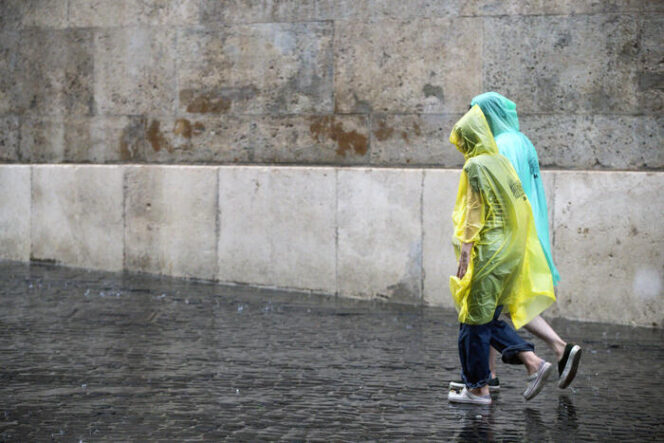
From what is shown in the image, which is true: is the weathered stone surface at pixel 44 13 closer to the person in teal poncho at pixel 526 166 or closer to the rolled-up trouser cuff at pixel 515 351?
the person in teal poncho at pixel 526 166

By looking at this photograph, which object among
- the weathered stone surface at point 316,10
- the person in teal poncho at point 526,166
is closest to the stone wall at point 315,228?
the weathered stone surface at point 316,10

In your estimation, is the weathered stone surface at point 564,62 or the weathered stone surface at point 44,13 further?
the weathered stone surface at point 44,13

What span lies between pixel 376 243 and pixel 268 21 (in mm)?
2475

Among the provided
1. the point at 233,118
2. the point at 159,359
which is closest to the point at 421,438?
the point at 159,359

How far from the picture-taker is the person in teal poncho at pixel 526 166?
19.8ft

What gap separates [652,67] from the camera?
8.98m

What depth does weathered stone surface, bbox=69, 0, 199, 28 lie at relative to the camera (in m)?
10.9

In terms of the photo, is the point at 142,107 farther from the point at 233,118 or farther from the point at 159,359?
the point at 159,359

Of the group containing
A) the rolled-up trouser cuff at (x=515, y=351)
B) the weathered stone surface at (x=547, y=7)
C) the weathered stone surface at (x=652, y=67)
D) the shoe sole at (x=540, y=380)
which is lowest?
the shoe sole at (x=540, y=380)

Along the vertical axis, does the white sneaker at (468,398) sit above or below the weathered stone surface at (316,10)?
below

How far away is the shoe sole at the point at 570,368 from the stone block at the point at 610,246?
9.01ft

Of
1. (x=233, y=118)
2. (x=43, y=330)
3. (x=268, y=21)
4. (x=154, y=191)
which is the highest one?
(x=268, y=21)

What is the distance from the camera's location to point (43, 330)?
778cm

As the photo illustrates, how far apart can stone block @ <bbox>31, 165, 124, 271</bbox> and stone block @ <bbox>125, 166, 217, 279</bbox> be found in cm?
16
